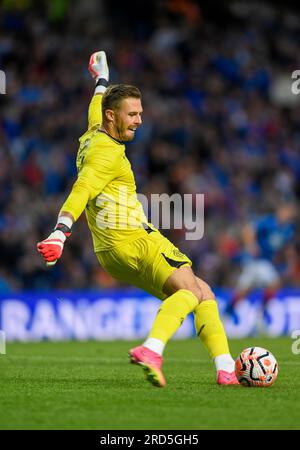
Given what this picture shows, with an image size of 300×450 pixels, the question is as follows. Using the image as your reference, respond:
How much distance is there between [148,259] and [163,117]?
12.7 meters

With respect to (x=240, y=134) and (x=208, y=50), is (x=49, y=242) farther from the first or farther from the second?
(x=208, y=50)

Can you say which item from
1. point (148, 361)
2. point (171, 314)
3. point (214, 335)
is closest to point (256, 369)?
point (214, 335)

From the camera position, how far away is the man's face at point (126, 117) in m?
7.79

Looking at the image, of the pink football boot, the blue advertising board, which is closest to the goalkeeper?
the pink football boot

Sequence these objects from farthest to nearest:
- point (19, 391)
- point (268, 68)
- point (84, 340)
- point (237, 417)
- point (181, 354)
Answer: point (268, 68) < point (84, 340) < point (181, 354) < point (19, 391) < point (237, 417)

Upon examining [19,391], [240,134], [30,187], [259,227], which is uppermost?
[240,134]

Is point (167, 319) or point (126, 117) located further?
point (126, 117)

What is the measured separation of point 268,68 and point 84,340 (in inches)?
341

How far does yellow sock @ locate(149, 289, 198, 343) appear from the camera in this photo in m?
7.34

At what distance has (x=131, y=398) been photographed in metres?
7.06

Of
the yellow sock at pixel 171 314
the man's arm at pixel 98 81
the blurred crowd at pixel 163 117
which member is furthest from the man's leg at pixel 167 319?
the blurred crowd at pixel 163 117

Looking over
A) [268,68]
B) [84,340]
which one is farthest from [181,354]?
[268,68]

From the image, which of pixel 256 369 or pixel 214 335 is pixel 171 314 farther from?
pixel 256 369

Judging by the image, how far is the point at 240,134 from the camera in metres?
20.5
